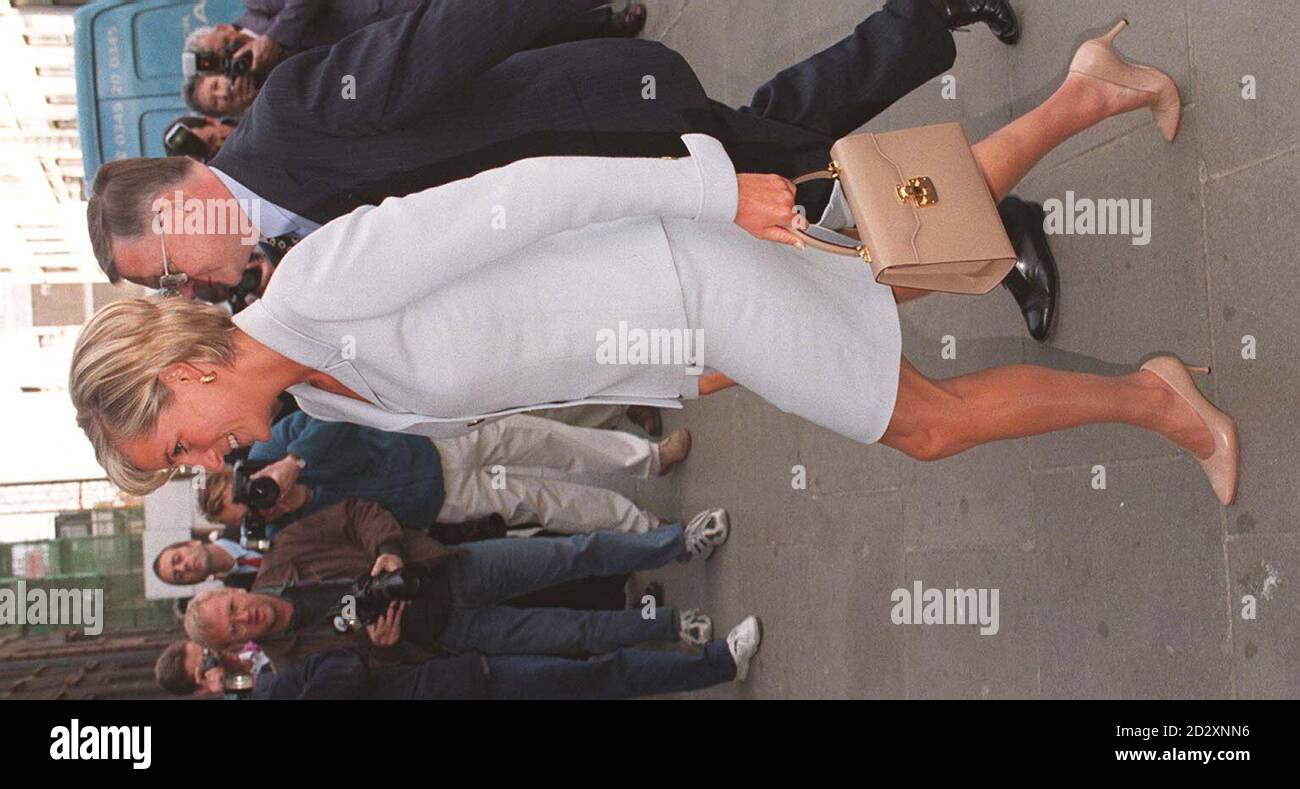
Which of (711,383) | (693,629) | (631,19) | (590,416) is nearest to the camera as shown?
(711,383)

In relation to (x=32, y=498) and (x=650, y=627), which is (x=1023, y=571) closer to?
(x=650, y=627)

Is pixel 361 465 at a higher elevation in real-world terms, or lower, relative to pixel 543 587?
higher

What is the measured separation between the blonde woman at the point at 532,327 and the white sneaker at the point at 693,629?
2667 millimetres

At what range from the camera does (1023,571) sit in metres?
3.13

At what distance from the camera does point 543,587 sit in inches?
176

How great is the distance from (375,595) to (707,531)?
65.2 inches

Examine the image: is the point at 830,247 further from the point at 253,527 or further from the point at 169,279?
the point at 253,527

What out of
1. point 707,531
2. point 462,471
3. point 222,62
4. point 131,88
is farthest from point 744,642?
point 131,88

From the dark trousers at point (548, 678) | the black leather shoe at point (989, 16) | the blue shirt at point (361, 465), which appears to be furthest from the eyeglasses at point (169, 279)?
the black leather shoe at point (989, 16)

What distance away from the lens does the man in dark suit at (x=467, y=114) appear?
7.46ft

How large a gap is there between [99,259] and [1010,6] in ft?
9.21
